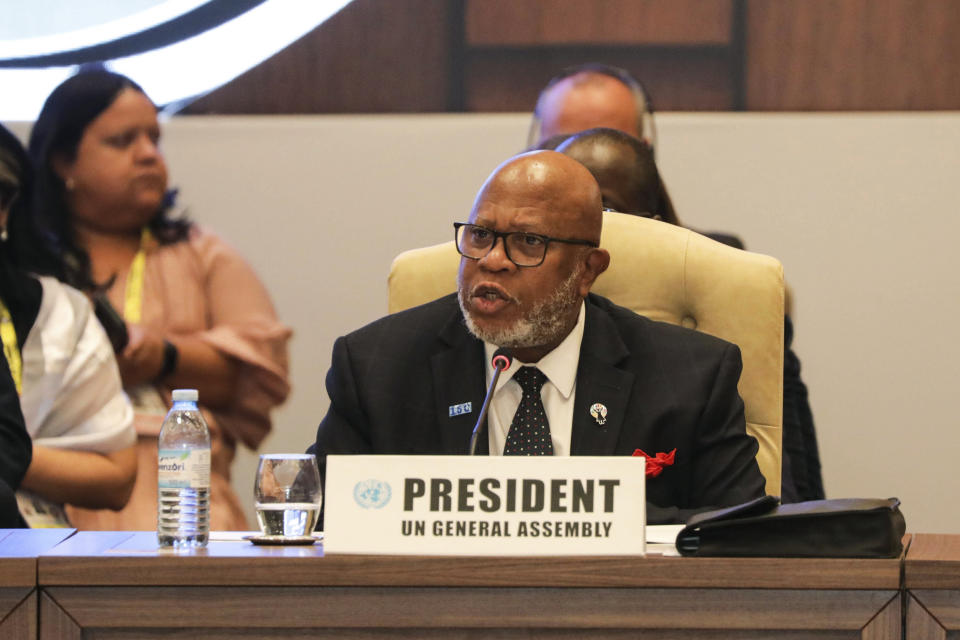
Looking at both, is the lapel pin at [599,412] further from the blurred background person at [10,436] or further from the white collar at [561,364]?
the blurred background person at [10,436]

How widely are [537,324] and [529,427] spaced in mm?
159

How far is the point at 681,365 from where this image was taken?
2.12 meters

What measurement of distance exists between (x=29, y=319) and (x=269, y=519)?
175 cm

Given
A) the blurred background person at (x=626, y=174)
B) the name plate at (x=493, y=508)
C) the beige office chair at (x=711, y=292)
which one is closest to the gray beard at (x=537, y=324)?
the beige office chair at (x=711, y=292)

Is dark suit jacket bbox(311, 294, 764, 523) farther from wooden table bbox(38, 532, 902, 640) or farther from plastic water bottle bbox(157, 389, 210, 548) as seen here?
wooden table bbox(38, 532, 902, 640)

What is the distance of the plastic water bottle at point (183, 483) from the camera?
4.85 feet

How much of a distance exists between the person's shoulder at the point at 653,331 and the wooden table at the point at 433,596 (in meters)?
0.88

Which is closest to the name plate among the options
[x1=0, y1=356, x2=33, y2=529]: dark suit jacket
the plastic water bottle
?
the plastic water bottle

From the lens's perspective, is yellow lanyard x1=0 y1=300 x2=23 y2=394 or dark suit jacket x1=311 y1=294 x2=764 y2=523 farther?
yellow lanyard x1=0 y1=300 x2=23 y2=394

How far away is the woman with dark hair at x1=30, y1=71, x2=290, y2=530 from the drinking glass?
1789 millimetres

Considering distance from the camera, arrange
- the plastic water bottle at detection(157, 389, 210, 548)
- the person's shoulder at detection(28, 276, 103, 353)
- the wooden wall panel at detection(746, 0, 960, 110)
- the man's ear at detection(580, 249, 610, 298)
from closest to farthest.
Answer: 1. the plastic water bottle at detection(157, 389, 210, 548)
2. the man's ear at detection(580, 249, 610, 298)
3. the person's shoulder at detection(28, 276, 103, 353)
4. the wooden wall panel at detection(746, 0, 960, 110)

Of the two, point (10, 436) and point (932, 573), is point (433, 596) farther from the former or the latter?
point (10, 436)

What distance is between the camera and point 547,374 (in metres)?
2.10

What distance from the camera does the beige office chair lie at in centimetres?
224
